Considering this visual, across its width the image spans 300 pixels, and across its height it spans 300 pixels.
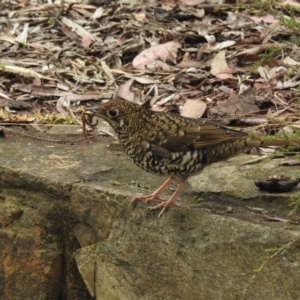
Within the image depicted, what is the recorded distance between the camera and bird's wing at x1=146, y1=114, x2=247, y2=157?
4.54 meters

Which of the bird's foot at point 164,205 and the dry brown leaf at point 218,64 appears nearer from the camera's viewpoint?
the bird's foot at point 164,205

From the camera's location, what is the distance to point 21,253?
16.5ft

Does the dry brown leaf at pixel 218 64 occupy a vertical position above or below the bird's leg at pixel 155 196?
below

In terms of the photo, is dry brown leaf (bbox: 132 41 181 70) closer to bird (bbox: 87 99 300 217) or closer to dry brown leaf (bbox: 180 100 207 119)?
dry brown leaf (bbox: 180 100 207 119)

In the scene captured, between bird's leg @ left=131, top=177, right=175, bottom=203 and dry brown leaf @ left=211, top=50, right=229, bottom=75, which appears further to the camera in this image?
dry brown leaf @ left=211, top=50, right=229, bottom=75

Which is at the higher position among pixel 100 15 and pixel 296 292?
pixel 296 292

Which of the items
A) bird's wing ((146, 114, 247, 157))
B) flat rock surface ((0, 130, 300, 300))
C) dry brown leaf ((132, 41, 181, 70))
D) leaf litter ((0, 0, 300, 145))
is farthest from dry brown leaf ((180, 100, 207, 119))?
bird's wing ((146, 114, 247, 157))

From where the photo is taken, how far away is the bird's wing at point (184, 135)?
454 cm

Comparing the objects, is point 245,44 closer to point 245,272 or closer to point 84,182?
point 84,182

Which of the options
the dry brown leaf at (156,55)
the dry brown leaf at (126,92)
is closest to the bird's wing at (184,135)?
the dry brown leaf at (126,92)

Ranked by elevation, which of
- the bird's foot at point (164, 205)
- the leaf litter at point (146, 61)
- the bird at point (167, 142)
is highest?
the bird at point (167, 142)

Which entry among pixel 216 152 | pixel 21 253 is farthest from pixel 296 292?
pixel 21 253

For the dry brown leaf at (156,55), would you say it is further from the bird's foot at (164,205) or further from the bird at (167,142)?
the bird's foot at (164,205)

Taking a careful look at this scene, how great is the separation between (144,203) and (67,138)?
130 cm
